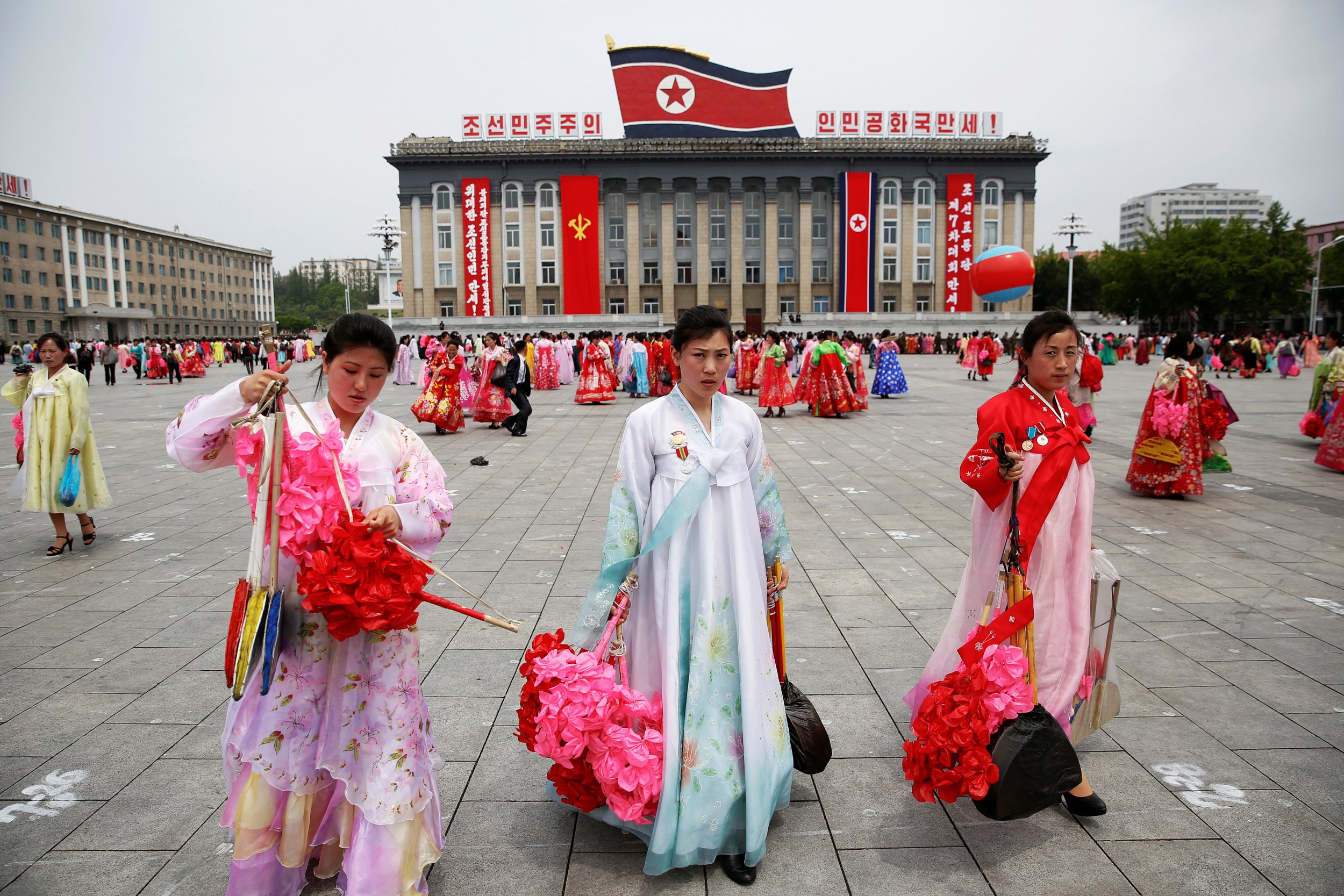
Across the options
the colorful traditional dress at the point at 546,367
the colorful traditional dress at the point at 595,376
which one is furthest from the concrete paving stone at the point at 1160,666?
the colorful traditional dress at the point at 546,367

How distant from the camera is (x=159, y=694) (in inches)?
144

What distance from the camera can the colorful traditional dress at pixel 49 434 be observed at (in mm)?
6004

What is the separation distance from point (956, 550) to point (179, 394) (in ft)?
72.7

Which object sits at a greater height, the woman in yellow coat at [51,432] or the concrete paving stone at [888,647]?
the woman in yellow coat at [51,432]

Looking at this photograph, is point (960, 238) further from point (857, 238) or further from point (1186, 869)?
point (1186, 869)

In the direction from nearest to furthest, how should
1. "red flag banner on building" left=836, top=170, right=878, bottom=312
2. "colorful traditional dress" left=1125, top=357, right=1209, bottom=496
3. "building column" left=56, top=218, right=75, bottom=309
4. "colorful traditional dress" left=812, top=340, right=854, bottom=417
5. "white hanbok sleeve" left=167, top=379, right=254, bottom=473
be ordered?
"white hanbok sleeve" left=167, top=379, right=254, bottom=473 < "colorful traditional dress" left=1125, top=357, right=1209, bottom=496 < "colorful traditional dress" left=812, top=340, right=854, bottom=417 < "red flag banner on building" left=836, top=170, right=878, bottom=312 < "building column" left=56, top=218, right=75, bottom=309

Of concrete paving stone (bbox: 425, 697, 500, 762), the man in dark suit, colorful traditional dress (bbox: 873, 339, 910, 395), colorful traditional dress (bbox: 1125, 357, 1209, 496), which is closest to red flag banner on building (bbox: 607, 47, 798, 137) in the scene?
colorful traditional dress (bbox: 873, 339, 910, 395)

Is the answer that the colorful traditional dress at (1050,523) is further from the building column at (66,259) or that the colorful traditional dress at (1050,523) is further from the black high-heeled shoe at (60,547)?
the building column at (66,259)

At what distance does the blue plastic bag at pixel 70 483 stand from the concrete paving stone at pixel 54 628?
5.33ft

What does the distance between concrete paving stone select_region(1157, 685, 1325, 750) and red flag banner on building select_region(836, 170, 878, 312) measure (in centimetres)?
4785

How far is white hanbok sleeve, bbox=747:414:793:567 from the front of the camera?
2.64 m

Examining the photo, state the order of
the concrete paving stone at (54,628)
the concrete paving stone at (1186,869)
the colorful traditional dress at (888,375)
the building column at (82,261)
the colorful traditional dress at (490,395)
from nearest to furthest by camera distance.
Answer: the concrete paving stone at (1186,869), the concrete paving stone at (54,628), the colorful traditional dress at (490,395), the colorful traditional dress at (888,375), the building column at (82,261)

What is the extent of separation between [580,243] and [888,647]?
4692 centimetres

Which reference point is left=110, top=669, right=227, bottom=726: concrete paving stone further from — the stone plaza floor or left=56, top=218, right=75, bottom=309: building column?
left=56, top=218, right=75, bottom=309: building column
